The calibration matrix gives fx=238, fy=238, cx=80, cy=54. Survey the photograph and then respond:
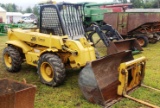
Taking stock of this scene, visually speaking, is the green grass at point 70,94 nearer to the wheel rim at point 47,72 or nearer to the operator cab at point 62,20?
the wheel rim at point 47,72

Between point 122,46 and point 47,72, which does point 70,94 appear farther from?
point 122,46

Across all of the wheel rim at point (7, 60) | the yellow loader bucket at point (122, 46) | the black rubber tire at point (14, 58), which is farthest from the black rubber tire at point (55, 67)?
the yellow loader bucket at point (122, 46)

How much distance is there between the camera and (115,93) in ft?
15.1

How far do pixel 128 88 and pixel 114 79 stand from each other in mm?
366

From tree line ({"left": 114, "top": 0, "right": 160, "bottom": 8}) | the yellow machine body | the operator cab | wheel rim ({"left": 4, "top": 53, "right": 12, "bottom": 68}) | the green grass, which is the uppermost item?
tree line ({"left": 114, "top": 0, "right": 160, "bottom": 8})

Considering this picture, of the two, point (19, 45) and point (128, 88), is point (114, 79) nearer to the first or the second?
point (128, 88)

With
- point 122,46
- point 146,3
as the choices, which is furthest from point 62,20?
point 146,3

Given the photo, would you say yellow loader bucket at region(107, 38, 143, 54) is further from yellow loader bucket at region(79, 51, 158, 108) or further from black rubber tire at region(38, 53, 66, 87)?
black rubber tire at region(38, 53, 66, 87)

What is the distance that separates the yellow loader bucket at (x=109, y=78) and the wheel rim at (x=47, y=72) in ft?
3.41

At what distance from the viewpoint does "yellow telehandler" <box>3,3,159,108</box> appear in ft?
14.3

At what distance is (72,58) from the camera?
519 centimetres

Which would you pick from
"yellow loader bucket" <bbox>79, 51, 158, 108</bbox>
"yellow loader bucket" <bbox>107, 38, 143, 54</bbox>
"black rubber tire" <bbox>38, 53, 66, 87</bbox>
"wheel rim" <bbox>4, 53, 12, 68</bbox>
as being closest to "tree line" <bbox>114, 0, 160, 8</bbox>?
"yellow loader bucket" <bbox>107, 38, 143, 54</bbox>

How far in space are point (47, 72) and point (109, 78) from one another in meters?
1.39

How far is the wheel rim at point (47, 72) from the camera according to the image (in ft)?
17.2
